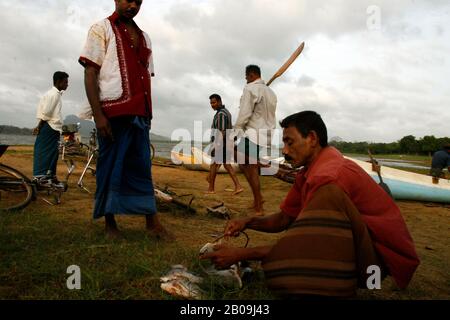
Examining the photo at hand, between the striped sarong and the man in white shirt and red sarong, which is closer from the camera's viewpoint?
the striped sarong

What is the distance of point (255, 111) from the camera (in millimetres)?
5324

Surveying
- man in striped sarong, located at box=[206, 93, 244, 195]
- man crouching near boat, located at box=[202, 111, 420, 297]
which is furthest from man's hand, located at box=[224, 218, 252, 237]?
man in striped sarong, located at box=[206, 93, 244, 195]

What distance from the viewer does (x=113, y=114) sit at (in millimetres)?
3168

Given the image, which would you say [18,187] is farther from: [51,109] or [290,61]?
[290,61]

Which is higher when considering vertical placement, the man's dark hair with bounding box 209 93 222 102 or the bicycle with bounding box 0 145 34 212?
the man's dark hair with bounding box 209 93 222 102

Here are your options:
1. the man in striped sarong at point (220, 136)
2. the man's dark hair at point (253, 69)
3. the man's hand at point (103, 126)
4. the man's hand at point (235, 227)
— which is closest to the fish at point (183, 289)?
the man's hand at point (235, 227)

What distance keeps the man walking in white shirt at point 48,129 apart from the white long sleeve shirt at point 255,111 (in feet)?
8.93

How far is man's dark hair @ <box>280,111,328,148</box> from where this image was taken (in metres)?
2.24

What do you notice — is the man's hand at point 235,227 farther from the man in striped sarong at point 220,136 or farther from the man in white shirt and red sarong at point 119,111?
the man in striped sarong at point 220,136

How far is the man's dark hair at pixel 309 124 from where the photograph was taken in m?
2.24

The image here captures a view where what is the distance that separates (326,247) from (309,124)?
0.72 meters

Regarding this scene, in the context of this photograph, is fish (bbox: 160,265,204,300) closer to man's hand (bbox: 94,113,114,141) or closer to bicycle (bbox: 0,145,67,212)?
man's hand (bbox: 94,113,114,141)

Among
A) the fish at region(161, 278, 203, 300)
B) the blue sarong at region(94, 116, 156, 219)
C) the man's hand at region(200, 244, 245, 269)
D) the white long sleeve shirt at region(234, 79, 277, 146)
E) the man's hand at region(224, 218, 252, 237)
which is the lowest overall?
the fish at region(161, 278, 203, 300)
